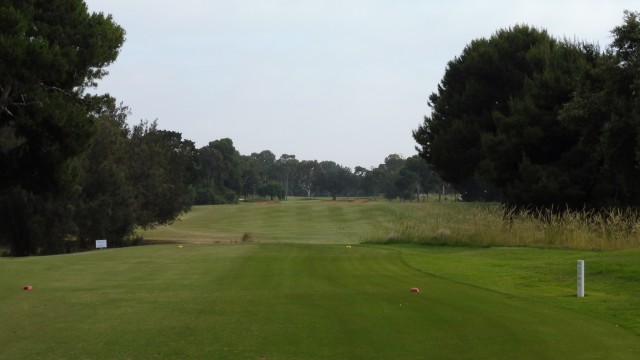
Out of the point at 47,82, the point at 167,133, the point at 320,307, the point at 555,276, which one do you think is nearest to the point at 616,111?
the point at 555,276

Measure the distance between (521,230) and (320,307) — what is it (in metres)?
18.7

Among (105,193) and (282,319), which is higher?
(105,193)

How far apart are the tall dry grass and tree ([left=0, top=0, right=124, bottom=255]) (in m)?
15.8

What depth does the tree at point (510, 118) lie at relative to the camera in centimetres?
3825

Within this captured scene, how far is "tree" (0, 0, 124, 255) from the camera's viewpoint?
2469cm

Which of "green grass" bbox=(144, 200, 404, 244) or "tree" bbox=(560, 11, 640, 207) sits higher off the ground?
"tree" bbox=(560, 11, 640, 207)

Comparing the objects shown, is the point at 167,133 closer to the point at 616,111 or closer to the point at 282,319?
the point at 616,111

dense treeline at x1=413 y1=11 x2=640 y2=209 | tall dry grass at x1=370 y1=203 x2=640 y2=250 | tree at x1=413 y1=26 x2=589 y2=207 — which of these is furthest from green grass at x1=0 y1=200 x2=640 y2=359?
tree at x1=413 y1=26 x2=589 y2=207

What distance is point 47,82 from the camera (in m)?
27.4

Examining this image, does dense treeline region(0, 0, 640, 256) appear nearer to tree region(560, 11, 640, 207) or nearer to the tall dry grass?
tree region(560, 11, 640, 207)

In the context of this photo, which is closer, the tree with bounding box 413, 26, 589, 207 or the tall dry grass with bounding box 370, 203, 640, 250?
the tall dry grass with bounding box 370, 203, 640, 250

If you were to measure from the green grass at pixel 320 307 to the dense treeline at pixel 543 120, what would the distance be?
8.53 metres


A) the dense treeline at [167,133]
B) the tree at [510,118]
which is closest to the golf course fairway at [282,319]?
the dense treeline at [167,133]

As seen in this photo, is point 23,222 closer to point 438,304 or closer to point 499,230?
point 499,230
